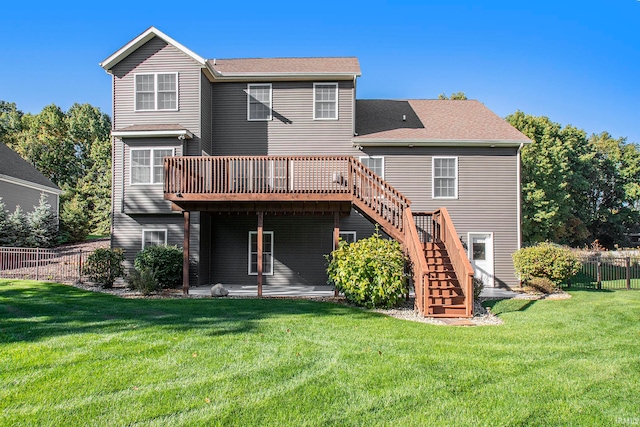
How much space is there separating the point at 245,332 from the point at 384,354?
2595 mm

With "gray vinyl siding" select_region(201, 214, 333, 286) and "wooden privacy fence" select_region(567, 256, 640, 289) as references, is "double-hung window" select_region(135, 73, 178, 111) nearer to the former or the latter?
"gray vinyl siding" select_region(201, 214, 333, 286)

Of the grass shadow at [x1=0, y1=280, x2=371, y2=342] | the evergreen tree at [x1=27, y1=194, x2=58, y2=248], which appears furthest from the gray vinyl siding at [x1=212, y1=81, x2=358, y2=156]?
the evergreen tree at [x1=27, y1=194, x2=58, y2=248]

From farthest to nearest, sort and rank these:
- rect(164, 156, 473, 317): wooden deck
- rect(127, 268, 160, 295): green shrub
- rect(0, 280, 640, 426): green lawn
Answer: rect(127, 268, 160, 295): green shrub < rect(164, 156, 473, 317): wooden deck < rect(0, 280, 640, 426): green lawn

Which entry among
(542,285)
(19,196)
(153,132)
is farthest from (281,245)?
(19,196)

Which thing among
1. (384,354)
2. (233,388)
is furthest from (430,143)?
(233,388)

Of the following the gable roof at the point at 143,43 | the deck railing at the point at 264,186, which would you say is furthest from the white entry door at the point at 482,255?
the gable roof at the point at 143,43

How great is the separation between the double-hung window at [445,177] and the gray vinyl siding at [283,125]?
3.47 meters

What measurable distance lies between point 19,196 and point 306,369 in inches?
988

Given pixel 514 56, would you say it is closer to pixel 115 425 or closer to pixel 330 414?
pixel 330 414

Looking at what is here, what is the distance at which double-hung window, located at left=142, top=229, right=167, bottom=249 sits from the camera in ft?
49.3

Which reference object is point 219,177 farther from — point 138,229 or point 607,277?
point 607,277

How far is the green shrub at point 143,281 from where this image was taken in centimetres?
1230

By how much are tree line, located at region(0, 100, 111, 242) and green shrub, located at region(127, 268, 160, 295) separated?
2727 cm

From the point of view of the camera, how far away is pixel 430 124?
650 inches
